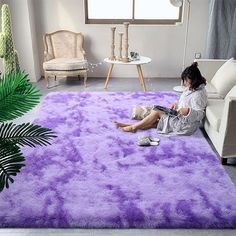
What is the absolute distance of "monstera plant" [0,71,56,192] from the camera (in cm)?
115

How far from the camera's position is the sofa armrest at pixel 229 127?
226 centimetres

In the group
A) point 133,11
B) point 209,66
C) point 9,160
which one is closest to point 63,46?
point 133,11

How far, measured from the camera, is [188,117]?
2820 mm

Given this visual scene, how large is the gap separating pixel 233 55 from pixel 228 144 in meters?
2.66

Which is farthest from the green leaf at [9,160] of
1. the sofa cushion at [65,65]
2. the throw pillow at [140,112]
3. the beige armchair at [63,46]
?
the beige armchair at [63,46]

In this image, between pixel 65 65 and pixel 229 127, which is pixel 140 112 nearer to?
pixel 229 127

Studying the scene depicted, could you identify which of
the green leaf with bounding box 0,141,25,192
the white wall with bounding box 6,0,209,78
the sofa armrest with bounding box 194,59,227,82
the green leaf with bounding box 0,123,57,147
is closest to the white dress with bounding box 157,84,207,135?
the sofa armrest with bounding box 194,59,227,82

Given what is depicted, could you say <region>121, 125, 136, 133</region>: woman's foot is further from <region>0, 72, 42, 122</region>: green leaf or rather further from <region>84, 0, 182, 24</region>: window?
<region>84, 0, 182, 24</region>: window

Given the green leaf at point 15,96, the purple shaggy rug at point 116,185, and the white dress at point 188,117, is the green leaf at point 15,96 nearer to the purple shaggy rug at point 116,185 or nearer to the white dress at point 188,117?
the purple shaggy rug at point 116,185

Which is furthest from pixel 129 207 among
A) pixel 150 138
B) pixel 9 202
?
pixel 150 138

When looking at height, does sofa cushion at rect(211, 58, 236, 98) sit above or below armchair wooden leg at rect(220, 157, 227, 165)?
above

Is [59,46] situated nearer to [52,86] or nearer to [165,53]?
[52,86]

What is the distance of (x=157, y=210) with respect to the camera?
1.89 m

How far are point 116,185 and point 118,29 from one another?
11.1 ft
